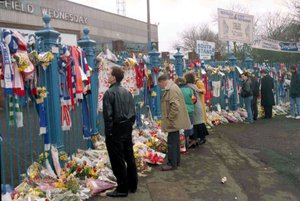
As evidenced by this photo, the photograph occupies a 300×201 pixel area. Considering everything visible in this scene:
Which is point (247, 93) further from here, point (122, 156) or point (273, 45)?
point (122, 156)

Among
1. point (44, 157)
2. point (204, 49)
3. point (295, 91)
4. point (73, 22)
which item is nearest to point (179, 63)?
point (295, 91)

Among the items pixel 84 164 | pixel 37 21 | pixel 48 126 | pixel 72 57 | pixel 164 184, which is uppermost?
pixel 37 21

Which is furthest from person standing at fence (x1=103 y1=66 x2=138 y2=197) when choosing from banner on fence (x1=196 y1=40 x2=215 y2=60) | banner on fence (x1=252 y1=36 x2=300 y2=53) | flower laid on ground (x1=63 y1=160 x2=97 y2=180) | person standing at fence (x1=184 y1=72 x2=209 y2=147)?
banner on fence (x1=252 y1=36 x2=300 y2=53)

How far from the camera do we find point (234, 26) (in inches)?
540

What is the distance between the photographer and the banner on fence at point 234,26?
1316cm

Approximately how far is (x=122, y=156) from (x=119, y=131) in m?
0.37

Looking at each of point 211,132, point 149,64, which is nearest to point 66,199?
point 149,64

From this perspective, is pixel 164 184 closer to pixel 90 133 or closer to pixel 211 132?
pixel 90 133

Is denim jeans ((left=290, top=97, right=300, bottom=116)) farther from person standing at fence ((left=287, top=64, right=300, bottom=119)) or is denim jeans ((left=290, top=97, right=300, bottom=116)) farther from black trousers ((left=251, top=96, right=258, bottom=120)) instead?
black trousers ((left=251, top=96, right=258, bottom=120))

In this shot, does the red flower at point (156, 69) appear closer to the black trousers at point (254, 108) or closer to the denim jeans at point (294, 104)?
the black trousers at point (254, 108)

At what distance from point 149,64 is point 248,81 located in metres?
4.11

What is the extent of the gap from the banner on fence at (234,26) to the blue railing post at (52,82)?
8785 millimetres

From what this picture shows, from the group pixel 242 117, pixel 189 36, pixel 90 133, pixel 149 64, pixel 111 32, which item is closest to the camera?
pixel 90 133

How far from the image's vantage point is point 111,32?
44.2 meters
